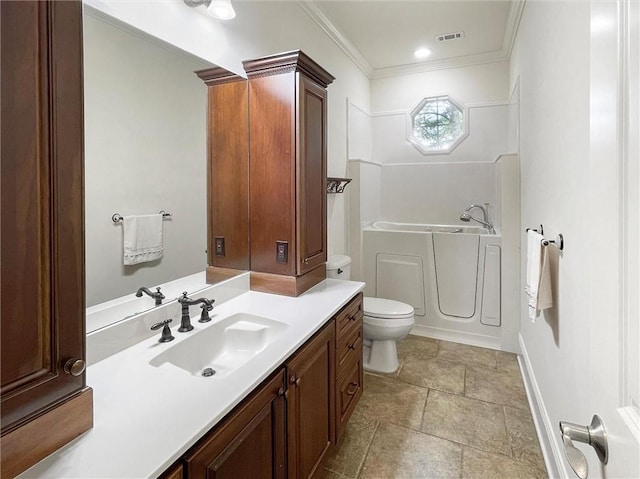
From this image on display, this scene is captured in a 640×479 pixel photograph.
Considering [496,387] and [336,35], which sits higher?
[336,35]

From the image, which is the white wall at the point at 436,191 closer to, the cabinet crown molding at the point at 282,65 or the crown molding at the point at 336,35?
the crown molding at the point at 336,35

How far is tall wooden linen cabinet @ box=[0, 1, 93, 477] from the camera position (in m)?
0.66

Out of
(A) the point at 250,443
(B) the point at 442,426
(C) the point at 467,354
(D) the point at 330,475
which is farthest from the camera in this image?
(C) the point at 467,354

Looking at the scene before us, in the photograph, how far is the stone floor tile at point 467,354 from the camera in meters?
2.87

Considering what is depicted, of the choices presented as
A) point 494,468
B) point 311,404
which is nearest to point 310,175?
point 311,404

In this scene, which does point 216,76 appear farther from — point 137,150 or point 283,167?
point 137,150

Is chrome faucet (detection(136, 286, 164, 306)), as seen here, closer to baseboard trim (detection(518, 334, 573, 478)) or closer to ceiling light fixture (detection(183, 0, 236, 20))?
ceiling light fixture (detection(183, 0, 236, 20))

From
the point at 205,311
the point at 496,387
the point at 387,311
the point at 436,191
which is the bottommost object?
the point at 496,387

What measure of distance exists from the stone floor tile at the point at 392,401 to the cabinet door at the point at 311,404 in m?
0.60

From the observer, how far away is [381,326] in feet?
8.44

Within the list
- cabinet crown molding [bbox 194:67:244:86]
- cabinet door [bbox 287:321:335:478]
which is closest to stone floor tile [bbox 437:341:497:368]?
cabinet door [bbox 287:321:335:478]

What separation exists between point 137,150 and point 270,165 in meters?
0.69

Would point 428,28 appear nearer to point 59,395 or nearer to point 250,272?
point 250,272

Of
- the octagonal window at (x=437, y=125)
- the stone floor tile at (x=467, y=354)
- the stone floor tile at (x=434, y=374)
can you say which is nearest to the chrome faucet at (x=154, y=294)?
the stone floor tile at (x=434, y=374)
